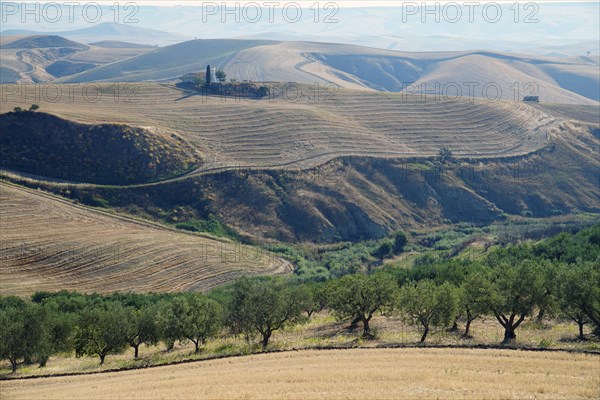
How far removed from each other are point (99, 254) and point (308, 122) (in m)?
59.6

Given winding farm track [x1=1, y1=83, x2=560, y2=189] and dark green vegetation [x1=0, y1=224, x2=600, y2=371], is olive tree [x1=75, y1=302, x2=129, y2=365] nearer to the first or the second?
dark green vegetation [x1=0, y1=224, x2=600, y2=371]

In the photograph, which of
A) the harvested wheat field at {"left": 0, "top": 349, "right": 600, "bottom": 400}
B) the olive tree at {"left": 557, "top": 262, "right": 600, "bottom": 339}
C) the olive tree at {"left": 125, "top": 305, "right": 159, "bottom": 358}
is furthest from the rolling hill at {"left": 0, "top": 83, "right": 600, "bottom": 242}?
the olive tree at {"left": 557, "top": 262, "right": 600, "bottom": 339}

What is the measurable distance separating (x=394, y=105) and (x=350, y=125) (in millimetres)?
20462

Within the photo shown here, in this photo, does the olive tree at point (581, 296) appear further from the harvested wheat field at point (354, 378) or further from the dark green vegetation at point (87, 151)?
the dark green vegetation at point (87, 151)

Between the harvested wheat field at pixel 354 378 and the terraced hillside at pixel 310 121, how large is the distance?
2820 inches

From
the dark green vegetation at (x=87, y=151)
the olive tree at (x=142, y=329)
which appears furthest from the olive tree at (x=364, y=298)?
the dark green vegetation at (x=87, y=151)

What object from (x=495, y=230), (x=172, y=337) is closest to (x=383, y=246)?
(x=495, y=230)

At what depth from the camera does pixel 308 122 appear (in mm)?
134125

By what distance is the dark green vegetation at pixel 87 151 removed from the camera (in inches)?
4225

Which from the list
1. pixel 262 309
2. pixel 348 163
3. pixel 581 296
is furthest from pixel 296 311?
pixel 348 163

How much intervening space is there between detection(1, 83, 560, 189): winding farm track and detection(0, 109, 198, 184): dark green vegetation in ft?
13.2

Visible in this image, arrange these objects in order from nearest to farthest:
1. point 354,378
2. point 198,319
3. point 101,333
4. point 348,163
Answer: point 354,378 → point 198,319 → point 101,333 → point 348,163

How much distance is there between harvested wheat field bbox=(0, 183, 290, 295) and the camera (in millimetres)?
81375

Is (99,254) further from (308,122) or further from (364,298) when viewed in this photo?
(308,122)
